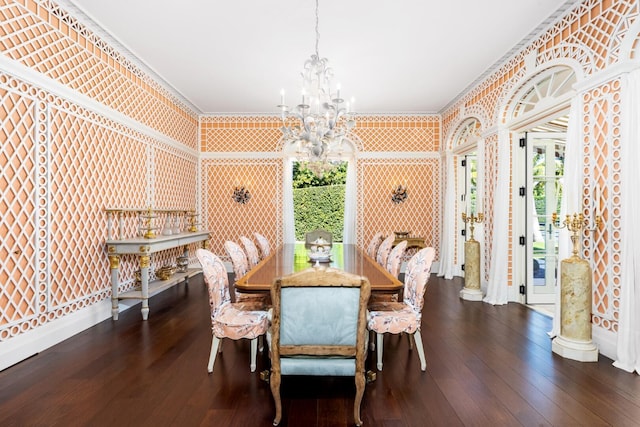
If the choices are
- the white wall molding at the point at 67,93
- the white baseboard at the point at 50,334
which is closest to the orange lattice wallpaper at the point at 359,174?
the white wall molding at the point at 67,93

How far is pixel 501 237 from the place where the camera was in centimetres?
470

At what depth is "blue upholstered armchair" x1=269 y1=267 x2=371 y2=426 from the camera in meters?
1.96

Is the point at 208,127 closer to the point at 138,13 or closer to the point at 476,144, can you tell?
the point at 138,13

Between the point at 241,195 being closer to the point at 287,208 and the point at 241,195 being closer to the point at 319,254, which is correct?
the point at 287,208

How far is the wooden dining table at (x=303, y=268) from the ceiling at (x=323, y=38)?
8.19ft

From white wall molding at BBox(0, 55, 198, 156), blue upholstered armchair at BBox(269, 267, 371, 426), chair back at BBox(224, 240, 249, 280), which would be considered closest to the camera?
blue upholstered armchair at BBox(269, 267, 371, 426)

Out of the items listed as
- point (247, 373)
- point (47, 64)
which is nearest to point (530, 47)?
point (247, 373)

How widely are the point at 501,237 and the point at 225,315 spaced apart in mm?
3737

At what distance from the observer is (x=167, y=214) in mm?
5684

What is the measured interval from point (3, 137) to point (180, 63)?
255cm

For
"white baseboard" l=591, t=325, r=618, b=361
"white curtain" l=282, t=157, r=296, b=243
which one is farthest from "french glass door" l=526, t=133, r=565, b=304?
"white curtain" l=282, t=157, r=296, b=243

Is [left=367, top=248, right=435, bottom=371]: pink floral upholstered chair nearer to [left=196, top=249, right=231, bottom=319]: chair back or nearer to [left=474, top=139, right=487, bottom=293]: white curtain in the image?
[left=196, top=249, right=231, bottom=319]: chair back

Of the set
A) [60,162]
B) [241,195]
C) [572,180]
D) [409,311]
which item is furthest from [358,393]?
[241,195]

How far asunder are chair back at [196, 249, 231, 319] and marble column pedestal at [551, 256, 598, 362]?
2.87m
